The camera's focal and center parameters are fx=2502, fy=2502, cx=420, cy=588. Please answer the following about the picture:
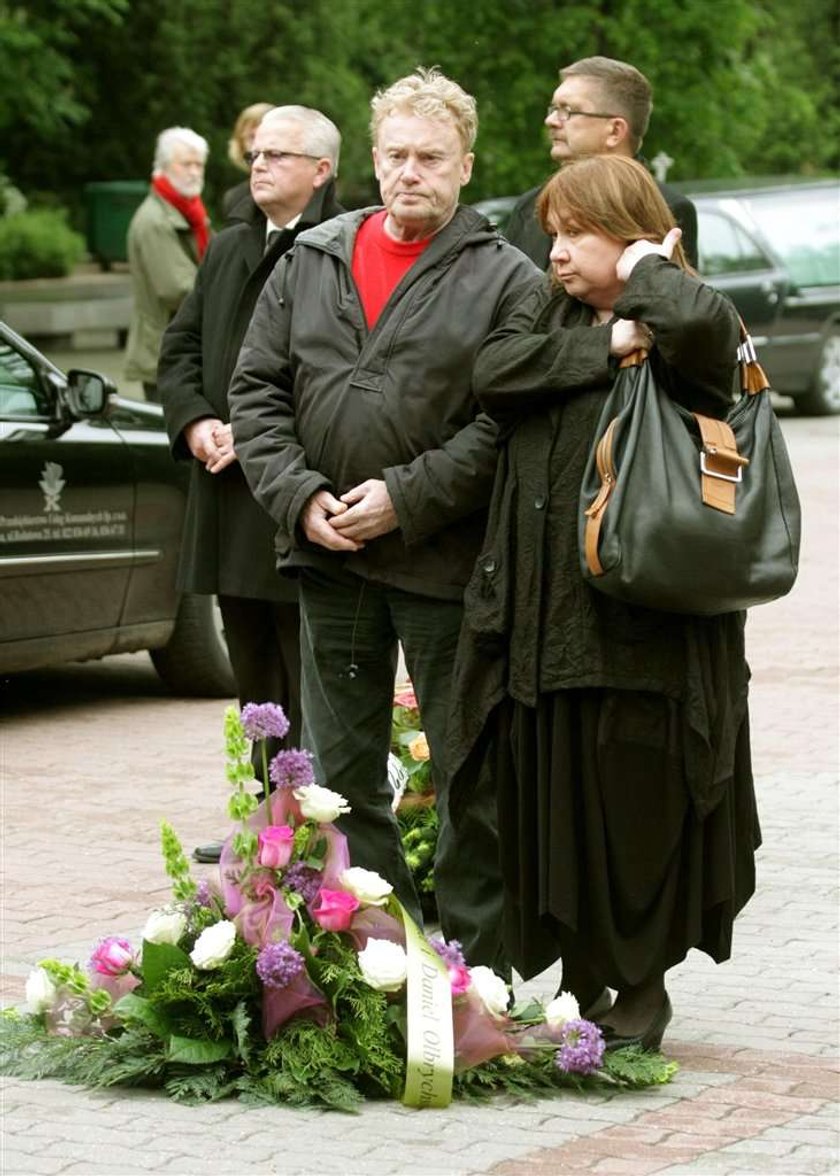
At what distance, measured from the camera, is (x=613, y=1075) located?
5.02m

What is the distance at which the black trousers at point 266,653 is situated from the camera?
270 inches

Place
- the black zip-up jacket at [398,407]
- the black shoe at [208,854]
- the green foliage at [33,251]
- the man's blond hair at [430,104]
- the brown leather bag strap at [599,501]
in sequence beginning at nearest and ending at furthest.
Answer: the brown leather bag strap at [599,501] → the black zip-up jacket at [398,407] → the man's blond hair at [430,104] → the black shoe at [208,854] → the green foliage at [33,251]

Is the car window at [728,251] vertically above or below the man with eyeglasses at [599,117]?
below

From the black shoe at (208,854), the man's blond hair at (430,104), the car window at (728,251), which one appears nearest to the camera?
the man's blond hair at (430,104)

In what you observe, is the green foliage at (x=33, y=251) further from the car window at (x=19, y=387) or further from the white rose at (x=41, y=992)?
the white rose at (x=41, y=992)

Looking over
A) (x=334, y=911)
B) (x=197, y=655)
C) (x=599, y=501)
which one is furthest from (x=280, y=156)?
(x=197, y=655)

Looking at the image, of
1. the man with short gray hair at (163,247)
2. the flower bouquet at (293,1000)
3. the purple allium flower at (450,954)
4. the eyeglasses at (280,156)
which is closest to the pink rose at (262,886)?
the flower bouquet at (293,1000)

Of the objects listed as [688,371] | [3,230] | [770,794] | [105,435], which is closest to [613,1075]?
[688,371]

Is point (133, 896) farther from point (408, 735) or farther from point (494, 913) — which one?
point (494, 913)

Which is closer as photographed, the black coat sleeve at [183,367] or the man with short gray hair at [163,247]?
the black coat sleeve at [183,367]

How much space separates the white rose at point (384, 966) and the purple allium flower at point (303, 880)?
0.59 feet

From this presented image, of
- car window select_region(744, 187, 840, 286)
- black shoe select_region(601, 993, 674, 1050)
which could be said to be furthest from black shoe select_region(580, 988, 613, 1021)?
car window select_region(744, 187, 840, 286)

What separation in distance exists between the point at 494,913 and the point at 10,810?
2.80m

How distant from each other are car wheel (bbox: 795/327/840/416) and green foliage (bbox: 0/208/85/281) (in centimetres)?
1154
